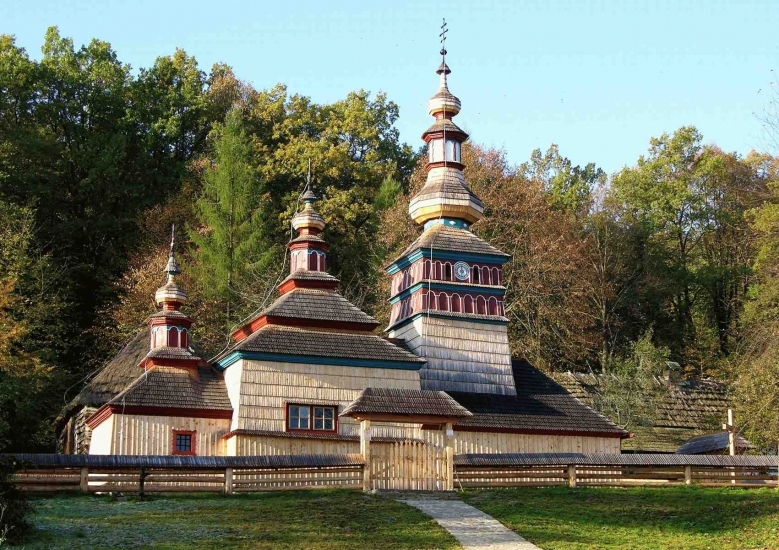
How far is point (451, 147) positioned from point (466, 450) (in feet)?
38.7

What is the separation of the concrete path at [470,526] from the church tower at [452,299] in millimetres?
11316

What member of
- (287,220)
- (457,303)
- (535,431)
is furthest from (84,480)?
(287,220)

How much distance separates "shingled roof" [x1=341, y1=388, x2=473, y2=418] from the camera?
97.4ft

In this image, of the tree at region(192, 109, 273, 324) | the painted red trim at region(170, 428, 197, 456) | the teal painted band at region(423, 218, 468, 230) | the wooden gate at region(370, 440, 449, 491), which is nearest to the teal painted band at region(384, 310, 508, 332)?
the teal painted band at region(423, 218, 468, 230)

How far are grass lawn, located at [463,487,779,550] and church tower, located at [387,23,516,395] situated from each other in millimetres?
9422

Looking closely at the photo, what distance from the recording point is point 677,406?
47.5 meters

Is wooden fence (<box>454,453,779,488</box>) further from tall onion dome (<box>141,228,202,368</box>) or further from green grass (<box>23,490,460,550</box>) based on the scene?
tall onion dome (<box>141,228,202,368</box>)

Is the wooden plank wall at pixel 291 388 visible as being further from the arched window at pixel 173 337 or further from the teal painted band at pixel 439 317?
the arched window at pixel 173 337

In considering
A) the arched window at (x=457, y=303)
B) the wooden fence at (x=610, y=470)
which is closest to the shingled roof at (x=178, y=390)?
the arched window at (x=457, y=303)

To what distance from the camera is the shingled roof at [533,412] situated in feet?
122

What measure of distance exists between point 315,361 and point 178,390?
427 centimetres

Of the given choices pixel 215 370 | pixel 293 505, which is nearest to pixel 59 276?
pixel 215 370

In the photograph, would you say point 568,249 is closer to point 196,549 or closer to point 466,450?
point 466,450

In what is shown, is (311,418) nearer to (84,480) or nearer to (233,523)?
(84,480)
